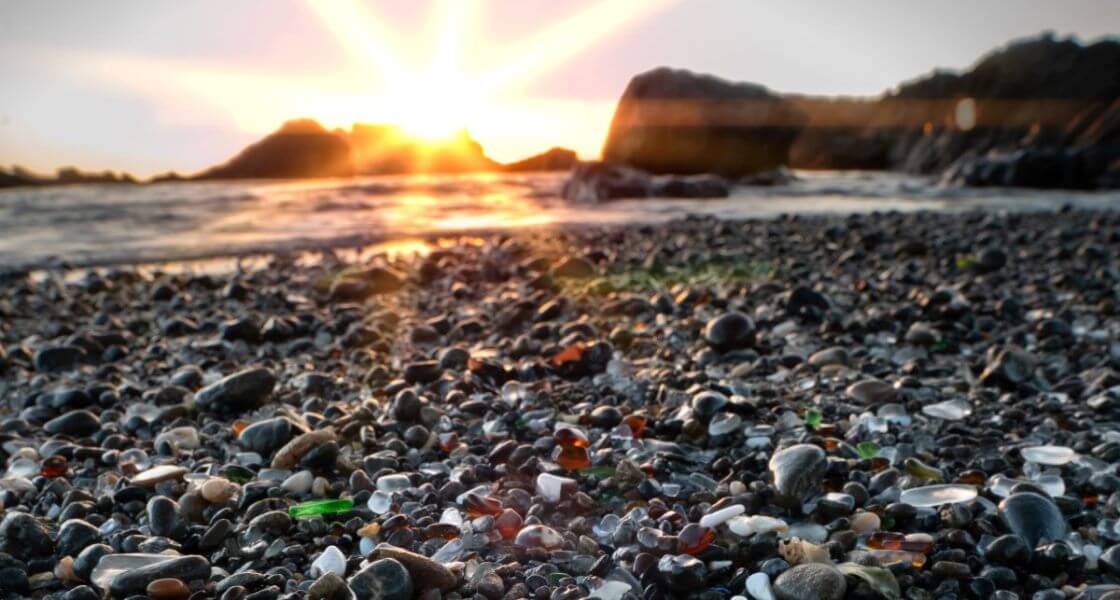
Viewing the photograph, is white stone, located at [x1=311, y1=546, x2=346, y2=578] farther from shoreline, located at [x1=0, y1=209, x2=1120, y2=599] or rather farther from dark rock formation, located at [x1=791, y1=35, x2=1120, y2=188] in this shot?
dark rock formation, located at [x1=791, y1=35, x2=1120, y2=188]

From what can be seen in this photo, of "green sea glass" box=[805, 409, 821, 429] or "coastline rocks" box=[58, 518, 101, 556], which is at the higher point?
"green sea glass" box=[805, 409, 821, 429]

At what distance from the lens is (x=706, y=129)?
30.6 meters

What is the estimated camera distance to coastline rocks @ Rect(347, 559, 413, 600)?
5.67 ft

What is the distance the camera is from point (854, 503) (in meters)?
2.18

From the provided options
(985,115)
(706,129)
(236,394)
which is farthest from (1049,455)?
(985,115)

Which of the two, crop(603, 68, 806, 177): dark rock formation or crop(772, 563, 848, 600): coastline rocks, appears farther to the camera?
crop(603, 68, 806, 177): dark rock formation

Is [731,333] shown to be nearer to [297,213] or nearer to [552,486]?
[552,486]

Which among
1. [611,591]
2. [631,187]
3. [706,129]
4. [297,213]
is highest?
[706,129]

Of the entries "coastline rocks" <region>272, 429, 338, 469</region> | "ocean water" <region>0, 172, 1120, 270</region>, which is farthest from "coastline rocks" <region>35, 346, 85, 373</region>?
"ocean water" <region>0, 172, 1120, 270</region>

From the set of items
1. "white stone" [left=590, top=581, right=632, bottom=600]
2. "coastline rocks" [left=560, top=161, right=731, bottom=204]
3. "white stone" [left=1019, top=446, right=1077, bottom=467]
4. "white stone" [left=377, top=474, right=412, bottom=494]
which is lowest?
"white stone" [left=590, top=581, right=632, bottom=600]

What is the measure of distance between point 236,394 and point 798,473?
7.50 feet

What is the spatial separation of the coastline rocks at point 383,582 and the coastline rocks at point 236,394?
1.68 meters

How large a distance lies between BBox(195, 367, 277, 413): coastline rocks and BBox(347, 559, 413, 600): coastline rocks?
1682mm

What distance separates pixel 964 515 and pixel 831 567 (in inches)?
21.6
